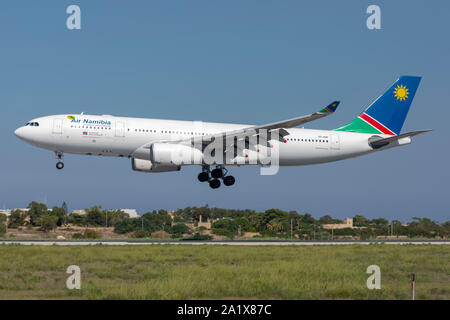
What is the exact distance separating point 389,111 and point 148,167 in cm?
2164

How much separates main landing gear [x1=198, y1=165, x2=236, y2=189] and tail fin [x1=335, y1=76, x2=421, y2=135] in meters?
10.9

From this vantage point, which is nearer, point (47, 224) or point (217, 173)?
point (217, 173)

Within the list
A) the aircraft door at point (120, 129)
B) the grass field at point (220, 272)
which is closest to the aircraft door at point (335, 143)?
the grass field at point (220, 272)

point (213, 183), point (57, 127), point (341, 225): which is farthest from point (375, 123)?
point (341, 225)

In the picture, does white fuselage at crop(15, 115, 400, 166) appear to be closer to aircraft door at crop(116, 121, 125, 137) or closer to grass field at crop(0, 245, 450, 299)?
aircraft door at crop(116, 121, 125, 137)

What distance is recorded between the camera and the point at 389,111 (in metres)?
47.7

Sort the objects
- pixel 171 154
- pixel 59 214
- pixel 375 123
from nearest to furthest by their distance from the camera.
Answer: pixel 171 154, pixel 375 123, pixel 59 214

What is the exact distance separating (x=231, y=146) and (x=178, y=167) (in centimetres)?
467

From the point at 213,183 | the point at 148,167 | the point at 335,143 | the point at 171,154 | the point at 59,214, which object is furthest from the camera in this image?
the point at 59,214

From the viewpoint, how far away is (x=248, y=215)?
108312mm

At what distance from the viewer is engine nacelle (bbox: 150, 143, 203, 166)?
3672 cm

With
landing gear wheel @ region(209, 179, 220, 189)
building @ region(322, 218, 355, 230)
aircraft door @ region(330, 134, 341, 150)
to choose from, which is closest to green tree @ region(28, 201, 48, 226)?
building @ region(322, 218, 355, 230)

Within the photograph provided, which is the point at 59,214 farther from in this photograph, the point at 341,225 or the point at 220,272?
the point at 220,272
